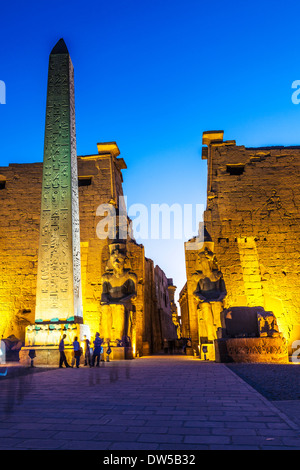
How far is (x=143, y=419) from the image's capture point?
7.50 feet

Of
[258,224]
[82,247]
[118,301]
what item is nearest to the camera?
[118,301]

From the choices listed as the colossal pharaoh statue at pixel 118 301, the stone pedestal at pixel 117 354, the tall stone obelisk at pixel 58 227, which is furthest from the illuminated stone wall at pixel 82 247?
the tall stone obelisk at pixel 58 227

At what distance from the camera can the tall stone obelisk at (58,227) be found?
7211mm

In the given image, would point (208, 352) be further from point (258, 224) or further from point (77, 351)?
point (258, 224)

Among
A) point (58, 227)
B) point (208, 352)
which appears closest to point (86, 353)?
point (58, 227)

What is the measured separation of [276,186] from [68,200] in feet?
24.7

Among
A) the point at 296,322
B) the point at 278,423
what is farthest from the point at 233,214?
the point at 278,423

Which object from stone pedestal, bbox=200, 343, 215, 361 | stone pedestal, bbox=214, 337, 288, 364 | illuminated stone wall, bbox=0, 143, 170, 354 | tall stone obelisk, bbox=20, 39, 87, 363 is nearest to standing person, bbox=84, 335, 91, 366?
tall stone obelisk, bbox=20, 39, 87, 363

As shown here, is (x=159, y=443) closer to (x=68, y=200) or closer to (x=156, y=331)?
(x=68, y=200)

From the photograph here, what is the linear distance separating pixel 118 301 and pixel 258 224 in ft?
18.2

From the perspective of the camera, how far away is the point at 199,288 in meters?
8.66

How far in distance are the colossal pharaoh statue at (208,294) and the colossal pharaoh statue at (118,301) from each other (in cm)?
166

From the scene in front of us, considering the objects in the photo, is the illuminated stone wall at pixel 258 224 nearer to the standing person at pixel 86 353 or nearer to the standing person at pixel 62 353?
the standing person at pixel 86 353
